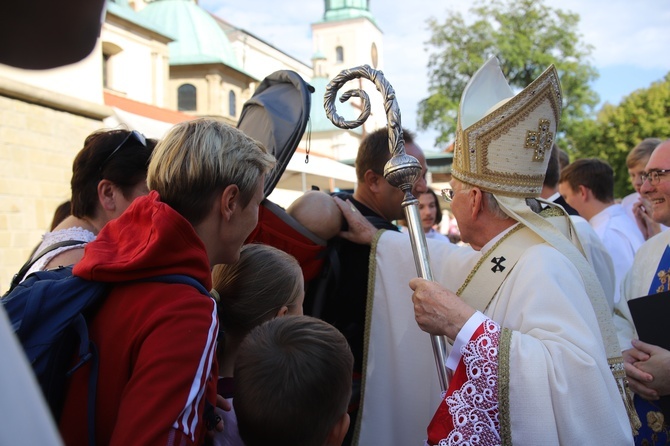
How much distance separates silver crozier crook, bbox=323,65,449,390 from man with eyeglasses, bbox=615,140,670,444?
100 cm

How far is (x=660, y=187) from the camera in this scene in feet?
10.3

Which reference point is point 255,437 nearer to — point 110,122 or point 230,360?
point 230,360

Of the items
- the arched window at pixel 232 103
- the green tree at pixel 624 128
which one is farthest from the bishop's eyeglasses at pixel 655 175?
the arched window at pixel 232 103

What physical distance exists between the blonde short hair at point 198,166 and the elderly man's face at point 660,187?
2.41 m

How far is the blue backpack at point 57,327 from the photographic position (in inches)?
50.7

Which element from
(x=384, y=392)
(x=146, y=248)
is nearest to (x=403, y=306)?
(x=384, y=392)

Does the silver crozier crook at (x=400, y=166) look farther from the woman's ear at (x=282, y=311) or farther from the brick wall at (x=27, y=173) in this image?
the brick wall at (x=27, y=173)

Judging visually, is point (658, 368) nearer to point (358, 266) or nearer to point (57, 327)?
point (358, 266)

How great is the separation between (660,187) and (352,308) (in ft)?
5.71

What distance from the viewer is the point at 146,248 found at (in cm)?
136

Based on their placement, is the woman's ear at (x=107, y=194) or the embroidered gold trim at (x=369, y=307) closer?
the woman's ear at (x=107, y=194)

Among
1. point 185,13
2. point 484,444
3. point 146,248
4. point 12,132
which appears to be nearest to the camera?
point 146,248

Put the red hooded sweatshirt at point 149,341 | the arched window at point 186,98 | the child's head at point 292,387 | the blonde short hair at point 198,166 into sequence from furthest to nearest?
the arched window at point 186,98, the blonde short hair at point 198,166, the child's head at point 292,387, the red hooded sweatshirt at point 149,341

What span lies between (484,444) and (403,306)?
3.05 ft
